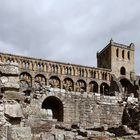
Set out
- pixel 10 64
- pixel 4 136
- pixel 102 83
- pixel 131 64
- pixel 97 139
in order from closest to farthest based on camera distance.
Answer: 1. pixel 4 136
2. pixel 10 64
3. pixel 97 139
4. pixel 102 83
5. pixel 131 64

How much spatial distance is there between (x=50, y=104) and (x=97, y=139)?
1468 centimetres

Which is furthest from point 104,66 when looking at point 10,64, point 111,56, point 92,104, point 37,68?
point 10,64

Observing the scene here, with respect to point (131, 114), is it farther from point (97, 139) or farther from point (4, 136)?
point (4, 136)

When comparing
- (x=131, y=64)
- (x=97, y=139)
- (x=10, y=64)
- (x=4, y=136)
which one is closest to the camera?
(x=4, y=136)

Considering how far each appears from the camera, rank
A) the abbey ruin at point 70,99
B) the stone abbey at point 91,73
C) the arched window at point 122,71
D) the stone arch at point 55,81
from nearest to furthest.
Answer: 1. the abbey ruin at point 70,99
2. the stone abbey at point 91,73
3. the stone arch at point 55,81
4. the arched window at point 122,71

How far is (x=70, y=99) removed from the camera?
29.3 metres

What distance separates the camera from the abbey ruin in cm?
854

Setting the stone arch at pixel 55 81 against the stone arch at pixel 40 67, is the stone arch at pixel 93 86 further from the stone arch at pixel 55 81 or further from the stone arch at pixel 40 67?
the stone arch at pixel 40 67

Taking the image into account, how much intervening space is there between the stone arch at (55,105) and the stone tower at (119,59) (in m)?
51.3

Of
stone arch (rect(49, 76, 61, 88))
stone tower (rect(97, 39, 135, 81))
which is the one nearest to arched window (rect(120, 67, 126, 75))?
stone tower (rect(97, 39, 135, 81))

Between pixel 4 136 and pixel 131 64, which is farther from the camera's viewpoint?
pixel 131 64

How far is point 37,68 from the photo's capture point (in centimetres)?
7281

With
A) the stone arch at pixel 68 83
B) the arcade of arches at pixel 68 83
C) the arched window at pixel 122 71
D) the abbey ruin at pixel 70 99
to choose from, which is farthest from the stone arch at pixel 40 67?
the arched window at pixel 122 71

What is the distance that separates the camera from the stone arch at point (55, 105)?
28922mm
